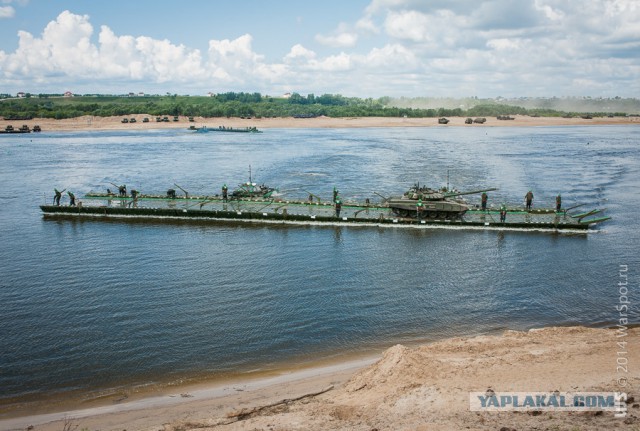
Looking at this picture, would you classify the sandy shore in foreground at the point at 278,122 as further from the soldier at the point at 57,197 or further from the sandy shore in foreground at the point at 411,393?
the sandy shore in foreground at the point at 411,393

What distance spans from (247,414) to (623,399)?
944 centimetres

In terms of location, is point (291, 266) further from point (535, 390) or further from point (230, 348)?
point (535, 390)

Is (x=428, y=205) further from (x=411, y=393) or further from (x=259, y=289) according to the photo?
(x=411, y=393)

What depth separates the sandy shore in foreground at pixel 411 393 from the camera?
12.1 m

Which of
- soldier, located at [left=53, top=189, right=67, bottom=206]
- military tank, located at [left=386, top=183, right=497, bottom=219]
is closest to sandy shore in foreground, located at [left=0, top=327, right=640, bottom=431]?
military tank, located at [left=386, top=183, right=497, bottom=219]

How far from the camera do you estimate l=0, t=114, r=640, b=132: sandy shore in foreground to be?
14175cm

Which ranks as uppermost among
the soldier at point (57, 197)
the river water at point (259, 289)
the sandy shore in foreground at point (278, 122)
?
the sandy shore in foreground at point (278, 122)

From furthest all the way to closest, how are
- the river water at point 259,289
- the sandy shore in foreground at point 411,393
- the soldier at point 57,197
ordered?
the soldier at point 57,197
the river water at point 259,289
the sandy shore in foreground at point 411,393

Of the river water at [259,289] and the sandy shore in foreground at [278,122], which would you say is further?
the sandy shore in foreground at [278,122]

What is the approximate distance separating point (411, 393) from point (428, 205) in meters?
25.2

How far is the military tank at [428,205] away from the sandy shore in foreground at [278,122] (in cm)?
11753

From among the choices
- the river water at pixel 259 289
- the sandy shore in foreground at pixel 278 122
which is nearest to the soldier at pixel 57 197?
the river water at pixel 259 289

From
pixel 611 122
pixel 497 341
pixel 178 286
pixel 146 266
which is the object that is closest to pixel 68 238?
pixel 146 266

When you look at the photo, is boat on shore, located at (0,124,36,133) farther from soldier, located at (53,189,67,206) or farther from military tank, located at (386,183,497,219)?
military tank, located at (386,183,497,219)
